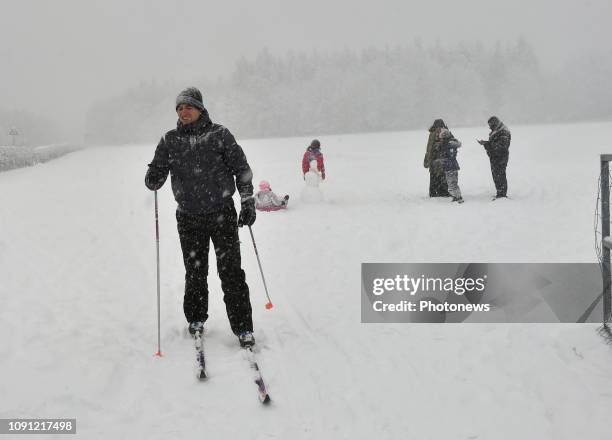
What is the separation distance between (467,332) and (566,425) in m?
1.58

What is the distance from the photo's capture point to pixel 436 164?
41.9 ft

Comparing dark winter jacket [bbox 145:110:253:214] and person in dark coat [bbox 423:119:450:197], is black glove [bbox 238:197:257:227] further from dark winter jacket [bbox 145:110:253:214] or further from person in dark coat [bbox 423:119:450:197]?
person in dark coat [bbox 423:119:450:197]

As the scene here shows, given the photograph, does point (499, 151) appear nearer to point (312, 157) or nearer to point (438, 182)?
point (438, 182)

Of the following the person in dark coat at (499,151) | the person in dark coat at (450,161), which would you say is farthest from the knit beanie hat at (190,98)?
the person in dark coat at (499,151)

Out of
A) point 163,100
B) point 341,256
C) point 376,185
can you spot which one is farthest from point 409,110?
point 341,256

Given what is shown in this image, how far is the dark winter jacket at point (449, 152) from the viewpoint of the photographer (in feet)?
40.2

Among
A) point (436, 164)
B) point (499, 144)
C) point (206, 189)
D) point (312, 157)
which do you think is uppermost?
point (499, 144)

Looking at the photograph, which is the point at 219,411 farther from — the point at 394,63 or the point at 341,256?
the point at 394,63

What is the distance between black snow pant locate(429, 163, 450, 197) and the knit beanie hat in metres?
9.74

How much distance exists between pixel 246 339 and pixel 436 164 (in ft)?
31.8

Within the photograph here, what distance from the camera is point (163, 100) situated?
385ft

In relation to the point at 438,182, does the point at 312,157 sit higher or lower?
higher

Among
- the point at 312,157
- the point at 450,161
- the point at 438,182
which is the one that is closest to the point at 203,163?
the point at 312,157

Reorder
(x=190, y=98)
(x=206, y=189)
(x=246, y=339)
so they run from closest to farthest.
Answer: (x=190, y=98) < (x=206, y=189) < (x=246, y=339)
